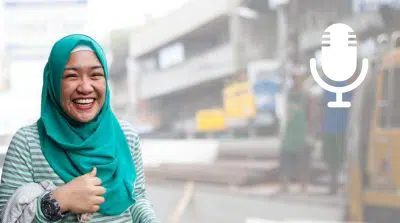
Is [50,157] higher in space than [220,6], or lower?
lower

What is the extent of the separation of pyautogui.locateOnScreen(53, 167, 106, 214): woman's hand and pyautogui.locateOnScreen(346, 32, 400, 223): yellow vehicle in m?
1.36

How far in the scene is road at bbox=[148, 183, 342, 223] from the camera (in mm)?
2227

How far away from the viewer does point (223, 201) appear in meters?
2.23

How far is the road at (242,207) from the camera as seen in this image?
2.23m

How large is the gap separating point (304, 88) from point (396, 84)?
327mm

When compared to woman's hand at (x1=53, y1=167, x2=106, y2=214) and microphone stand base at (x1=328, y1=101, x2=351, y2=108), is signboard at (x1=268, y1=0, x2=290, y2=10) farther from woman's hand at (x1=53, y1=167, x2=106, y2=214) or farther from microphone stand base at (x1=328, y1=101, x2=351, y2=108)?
woman's hand at (x1=53, y1=167, x2=106, y2=214)

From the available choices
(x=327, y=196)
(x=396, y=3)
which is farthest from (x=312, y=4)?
(x=327, y=196)

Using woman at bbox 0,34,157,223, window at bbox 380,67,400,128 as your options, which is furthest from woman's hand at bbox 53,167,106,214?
window at bbox 380,67,400,128

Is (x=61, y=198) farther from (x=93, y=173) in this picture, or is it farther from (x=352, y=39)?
(x=352, y=39)

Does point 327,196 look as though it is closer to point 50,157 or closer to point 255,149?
point 255,149

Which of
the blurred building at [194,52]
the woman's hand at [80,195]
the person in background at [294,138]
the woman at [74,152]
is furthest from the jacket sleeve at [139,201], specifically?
the person in background at [294,138]

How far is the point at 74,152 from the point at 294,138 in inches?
50.7

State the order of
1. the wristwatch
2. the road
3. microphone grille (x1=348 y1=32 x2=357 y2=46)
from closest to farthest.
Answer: the wristwatch → microphone grille (x1=348 y1=32 x2=357 y2=46) → the road

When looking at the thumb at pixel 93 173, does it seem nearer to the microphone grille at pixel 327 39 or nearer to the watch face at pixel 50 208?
the watch face at pixel 50 208
